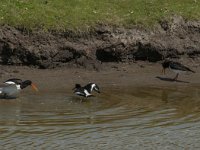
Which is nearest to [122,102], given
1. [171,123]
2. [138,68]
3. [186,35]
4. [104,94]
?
[104,94]

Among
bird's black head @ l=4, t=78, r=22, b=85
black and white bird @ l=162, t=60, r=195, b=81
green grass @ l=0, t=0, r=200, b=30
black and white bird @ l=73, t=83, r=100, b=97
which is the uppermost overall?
green grass @ l=0, t=0, r=200, b=30

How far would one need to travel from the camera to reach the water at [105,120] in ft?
38.6

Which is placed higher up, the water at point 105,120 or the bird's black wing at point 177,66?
the bird's black wing at point 177,66

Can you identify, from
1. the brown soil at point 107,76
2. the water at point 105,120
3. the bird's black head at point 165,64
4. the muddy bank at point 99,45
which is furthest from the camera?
the bird's black head at point 165,64

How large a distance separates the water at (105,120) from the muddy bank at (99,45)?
68.2 inches

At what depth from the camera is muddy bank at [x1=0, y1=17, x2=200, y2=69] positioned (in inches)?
694

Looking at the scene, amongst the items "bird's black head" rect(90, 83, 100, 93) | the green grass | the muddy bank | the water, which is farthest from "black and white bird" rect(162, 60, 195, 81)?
"bird's black head" rect(90, 83, 100, 93)

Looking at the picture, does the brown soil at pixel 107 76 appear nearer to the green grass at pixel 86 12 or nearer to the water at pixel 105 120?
the water at pixel 105 120

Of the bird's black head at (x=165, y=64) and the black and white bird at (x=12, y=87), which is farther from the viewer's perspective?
the bird's black head at (x=165, y=64)

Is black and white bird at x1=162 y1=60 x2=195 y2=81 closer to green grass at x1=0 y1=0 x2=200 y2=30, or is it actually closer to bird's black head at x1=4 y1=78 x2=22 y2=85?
green grass at x1=0 y1=0 x2=200 y2=30

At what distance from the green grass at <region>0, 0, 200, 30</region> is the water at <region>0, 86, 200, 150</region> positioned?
246 cm

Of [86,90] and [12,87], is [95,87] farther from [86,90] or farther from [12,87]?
[12,87]

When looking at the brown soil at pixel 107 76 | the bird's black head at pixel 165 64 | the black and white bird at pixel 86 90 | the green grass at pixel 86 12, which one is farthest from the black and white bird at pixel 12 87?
the bird's black head at pixel 165 64

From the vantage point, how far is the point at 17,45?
57.5ft
